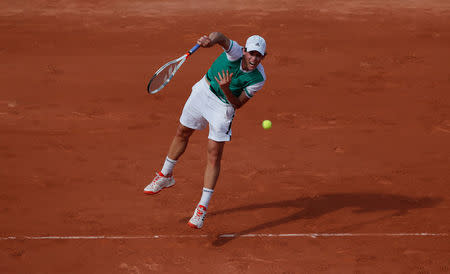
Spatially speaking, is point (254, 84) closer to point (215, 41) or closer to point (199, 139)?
point (215, 41)

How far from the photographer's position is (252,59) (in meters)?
7.57

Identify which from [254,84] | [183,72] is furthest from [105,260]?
[183,72]

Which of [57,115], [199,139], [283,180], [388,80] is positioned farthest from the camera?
[388,80]

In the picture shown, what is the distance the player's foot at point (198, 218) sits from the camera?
813 cm

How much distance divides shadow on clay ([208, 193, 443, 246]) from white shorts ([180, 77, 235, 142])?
1443 millimetres

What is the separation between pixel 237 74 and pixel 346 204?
9.15 ft

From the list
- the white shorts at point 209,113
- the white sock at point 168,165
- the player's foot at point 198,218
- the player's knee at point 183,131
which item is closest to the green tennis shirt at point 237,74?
the white shorts at point 209,113

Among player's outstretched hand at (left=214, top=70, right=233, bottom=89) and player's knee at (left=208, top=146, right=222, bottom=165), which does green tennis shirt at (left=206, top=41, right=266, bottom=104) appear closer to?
player's outstretched hand at (left=214, top=70, right=233, bottom=89)

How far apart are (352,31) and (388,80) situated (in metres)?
2.71

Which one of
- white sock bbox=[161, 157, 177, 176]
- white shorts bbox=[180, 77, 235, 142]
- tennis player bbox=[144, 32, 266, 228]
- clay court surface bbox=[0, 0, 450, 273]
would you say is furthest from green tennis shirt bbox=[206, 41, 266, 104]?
clay court surface bbox=[0, 0, 450, 273]

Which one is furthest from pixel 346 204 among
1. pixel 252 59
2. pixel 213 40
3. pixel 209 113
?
pixel 213 40

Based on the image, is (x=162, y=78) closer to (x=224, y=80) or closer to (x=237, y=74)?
(x=237, y=74)

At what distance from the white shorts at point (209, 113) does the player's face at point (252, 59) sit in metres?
0.60

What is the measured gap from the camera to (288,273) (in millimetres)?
7801
